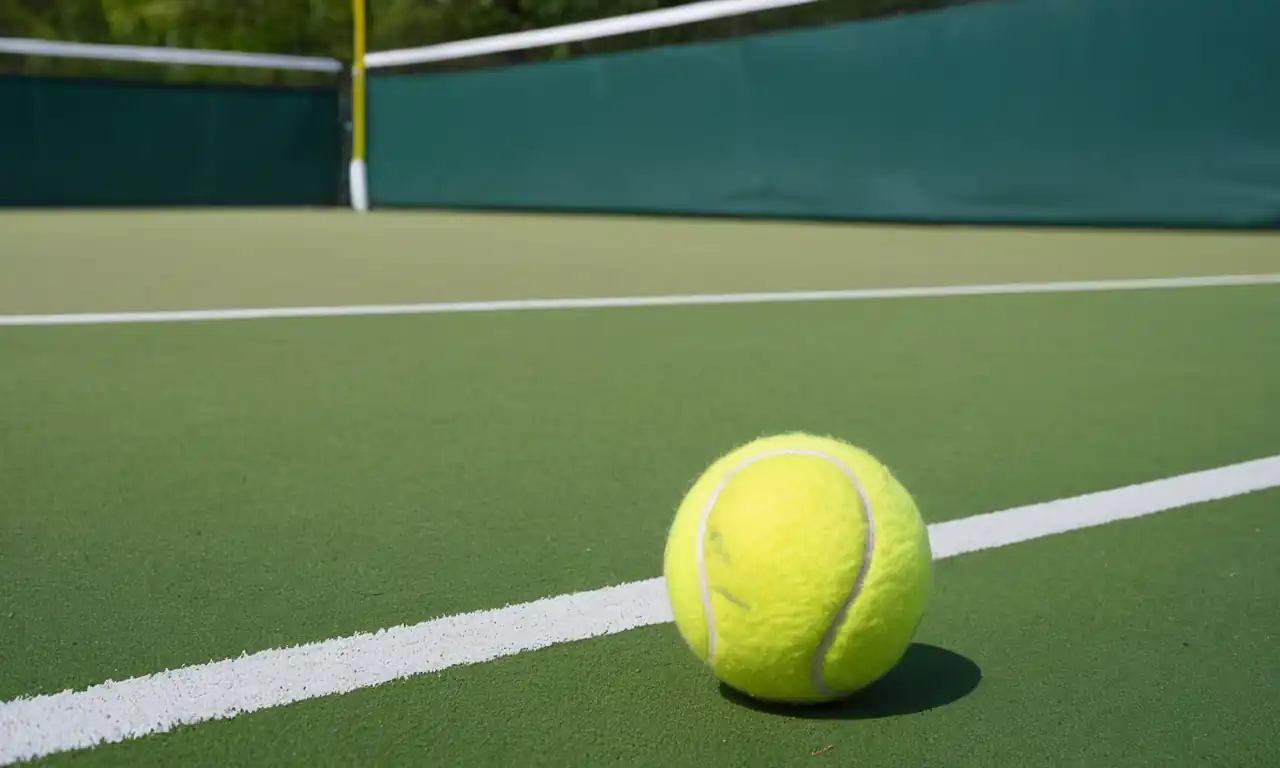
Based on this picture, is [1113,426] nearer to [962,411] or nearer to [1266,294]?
[962,411]

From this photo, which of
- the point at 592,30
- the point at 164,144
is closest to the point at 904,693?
the point at 592,30

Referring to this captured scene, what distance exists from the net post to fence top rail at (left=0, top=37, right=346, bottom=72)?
1068 millimetres

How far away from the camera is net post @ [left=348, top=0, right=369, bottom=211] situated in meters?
17.2

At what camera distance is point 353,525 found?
262 cm

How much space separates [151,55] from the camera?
1767 centimetres

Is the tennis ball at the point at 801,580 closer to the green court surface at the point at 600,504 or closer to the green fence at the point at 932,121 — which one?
the green court surface at the point at 600,504

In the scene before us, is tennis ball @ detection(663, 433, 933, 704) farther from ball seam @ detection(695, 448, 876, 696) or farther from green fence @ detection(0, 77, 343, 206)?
green fence @ detection(0, 77, 343, 206)

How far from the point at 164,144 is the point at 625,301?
12953 millimetres

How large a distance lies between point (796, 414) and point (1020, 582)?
1.52 m

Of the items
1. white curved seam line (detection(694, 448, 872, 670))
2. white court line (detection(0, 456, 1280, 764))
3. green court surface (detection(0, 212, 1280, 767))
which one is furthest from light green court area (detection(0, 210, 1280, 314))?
white curved seam line (detection(694, 448, 872, 670))

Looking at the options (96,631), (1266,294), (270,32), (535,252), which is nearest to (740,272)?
(535,252)

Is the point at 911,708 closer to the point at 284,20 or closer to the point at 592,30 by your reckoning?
the point at 592,30

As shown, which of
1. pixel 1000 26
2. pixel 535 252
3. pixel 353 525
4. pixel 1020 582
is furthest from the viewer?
pixel 1000 26

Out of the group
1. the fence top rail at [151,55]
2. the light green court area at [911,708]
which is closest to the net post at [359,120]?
the fence top rail at [151,55]
